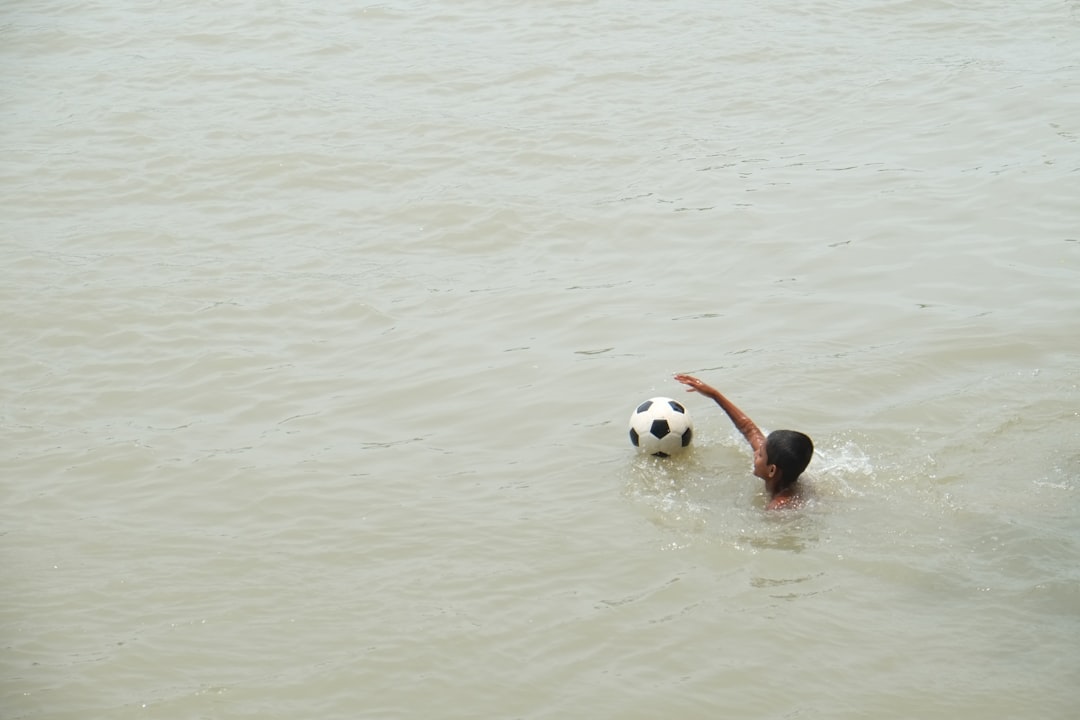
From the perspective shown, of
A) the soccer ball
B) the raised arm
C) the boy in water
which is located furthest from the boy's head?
the soccer ball

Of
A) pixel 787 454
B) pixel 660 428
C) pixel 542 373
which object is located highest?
pixel 787 454

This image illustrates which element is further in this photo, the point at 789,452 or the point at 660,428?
the point at 660,428

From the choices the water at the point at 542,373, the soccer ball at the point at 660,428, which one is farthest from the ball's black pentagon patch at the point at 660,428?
the water at the point at 542,373

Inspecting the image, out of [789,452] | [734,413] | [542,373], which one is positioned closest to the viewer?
[789,452]

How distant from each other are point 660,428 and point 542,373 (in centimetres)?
136

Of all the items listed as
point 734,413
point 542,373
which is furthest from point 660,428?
point 542,373

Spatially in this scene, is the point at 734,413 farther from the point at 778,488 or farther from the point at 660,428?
the point at 778,488

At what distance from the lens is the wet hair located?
6.49m

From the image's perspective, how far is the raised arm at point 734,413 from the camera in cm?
689

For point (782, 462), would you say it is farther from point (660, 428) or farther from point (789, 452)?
point (660, 428)

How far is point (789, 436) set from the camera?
654 centimetres

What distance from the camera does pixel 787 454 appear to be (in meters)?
6.49

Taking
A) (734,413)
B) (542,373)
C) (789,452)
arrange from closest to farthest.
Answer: (789,452)
(734,413)
(542,373)

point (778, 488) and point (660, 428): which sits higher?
point (660, 428)
